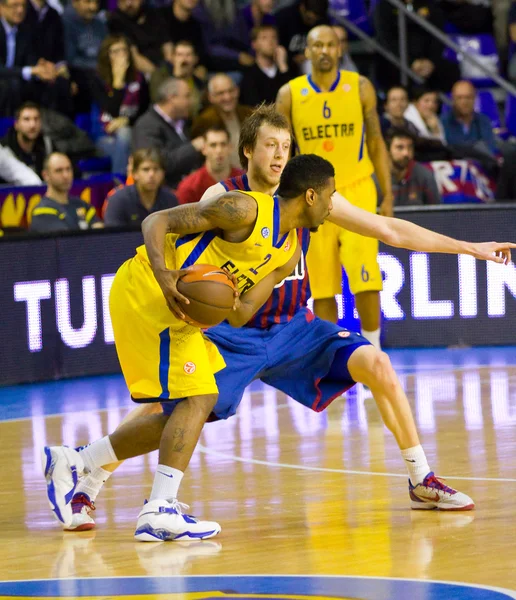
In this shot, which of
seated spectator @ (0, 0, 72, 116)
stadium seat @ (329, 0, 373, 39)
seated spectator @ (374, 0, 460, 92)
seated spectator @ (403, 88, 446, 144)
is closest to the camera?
seated spectator @ (0, 0, 72, 116)

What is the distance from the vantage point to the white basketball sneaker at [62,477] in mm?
5793

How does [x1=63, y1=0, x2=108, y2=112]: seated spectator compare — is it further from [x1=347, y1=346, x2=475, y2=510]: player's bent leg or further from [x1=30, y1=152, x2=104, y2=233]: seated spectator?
[x1=347, y1=346, x2=475, y2=510]: player's bent leg

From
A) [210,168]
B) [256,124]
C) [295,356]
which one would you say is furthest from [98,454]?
[210,168]

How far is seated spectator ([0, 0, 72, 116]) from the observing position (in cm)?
1232

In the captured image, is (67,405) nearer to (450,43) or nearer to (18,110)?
(18,110)

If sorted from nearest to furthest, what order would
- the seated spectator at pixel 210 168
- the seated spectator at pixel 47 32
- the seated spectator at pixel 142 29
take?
the seated spectator at pixel 210 168 → the seated spectator at pixel 47 32 → the seated spectator at pixel 142 29

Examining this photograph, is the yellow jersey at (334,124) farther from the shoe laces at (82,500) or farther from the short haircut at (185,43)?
the shoe laces at (82,500)

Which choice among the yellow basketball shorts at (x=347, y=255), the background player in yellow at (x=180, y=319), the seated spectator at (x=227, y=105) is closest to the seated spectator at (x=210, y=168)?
the seated spectator at (x=227, y=105)

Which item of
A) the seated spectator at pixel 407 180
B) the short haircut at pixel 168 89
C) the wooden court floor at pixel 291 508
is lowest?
the wooden court floor at pixel 291 508

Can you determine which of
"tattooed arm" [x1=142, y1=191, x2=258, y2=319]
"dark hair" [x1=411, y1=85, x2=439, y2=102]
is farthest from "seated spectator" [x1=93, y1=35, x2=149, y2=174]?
"tattooed arm" [x1=142, y1=191, x2=258, y2=319]

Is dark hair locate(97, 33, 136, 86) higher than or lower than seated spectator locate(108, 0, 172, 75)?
lower

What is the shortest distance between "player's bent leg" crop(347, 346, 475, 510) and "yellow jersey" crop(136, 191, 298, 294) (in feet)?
2.15

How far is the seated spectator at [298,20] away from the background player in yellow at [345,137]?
4528 millimetres

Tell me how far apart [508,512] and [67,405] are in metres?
4.13
